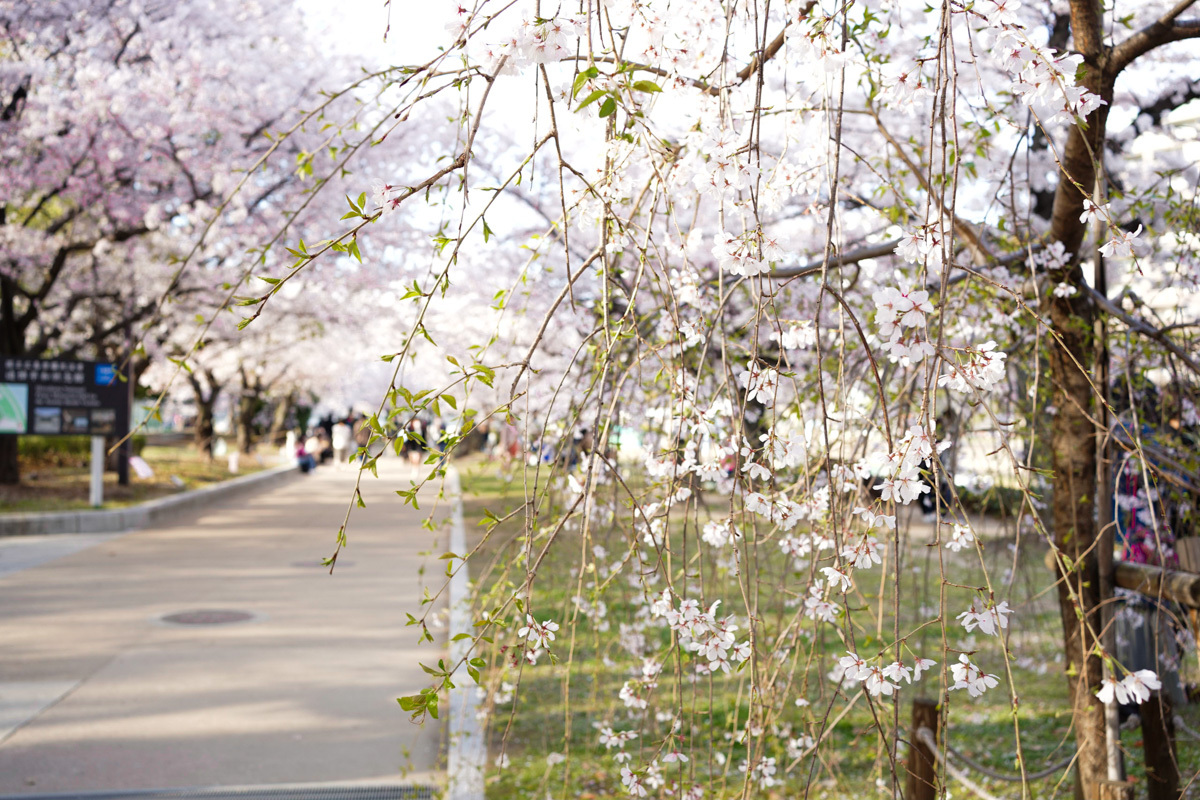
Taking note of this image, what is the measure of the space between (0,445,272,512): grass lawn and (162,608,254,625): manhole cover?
6186 mm

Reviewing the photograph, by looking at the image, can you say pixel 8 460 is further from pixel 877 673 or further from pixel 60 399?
pixel 877 673

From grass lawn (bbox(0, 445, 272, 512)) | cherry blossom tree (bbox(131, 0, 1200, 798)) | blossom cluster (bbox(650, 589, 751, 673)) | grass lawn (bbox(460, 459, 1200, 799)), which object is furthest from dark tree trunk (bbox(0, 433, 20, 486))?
blossom cluster (bbox(650, 589, 751, 673))

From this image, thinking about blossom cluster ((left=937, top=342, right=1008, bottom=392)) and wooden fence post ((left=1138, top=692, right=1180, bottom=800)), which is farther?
wooden fence post ((left=1138, top=692, right=1180, bottom=800))

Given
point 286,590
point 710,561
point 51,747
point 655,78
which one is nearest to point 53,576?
point 286,590

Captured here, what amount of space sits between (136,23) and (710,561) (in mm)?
11875

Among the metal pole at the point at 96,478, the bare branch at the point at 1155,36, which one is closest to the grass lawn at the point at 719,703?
the bare branch at the point at 1155,36

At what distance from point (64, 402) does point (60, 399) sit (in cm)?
7

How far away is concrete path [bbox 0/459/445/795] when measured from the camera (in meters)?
4.62

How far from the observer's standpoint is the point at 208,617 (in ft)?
25.4

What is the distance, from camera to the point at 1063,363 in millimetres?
3143

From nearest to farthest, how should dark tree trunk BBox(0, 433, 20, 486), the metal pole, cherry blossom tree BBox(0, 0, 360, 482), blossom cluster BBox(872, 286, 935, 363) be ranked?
blossom cluster BBox(872, 286, 935, 363), cherry blossom tree BBox(0, 0, 360, 482), the metal pole, dark tree trunk BBox(0, 433, 20, 486)

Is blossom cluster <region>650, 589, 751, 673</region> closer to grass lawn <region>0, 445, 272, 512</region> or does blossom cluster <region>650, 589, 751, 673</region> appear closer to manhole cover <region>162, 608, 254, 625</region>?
manhole cover <region>162, 608, 254, 625</region>

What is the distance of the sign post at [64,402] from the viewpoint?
13039 millimetres

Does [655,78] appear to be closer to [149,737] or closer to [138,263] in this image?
[149,737]
